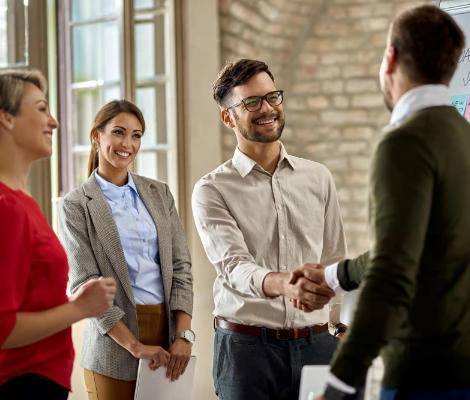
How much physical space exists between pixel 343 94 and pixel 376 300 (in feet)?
12.3

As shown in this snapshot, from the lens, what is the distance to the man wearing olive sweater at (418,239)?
1.34 m

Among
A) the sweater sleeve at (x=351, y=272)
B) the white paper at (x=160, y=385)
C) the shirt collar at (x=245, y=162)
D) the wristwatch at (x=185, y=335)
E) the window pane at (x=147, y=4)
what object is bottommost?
the white paper at (x=160, y=385)

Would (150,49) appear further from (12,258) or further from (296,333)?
(12,258)

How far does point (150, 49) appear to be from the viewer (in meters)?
4.03

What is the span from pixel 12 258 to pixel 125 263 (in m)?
1.00

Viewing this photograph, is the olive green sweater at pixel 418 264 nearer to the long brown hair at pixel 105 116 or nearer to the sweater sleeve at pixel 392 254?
the sweater sleeve at pixel 392 254

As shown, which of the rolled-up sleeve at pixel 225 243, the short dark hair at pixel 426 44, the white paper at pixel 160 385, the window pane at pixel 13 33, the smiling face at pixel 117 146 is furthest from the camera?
the window pane at pixel 13 33

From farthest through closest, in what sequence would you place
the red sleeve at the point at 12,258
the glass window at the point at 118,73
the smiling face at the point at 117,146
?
the glass window at the point at 118,73
the smiling face at the point at 117,146
the red sleeve at the point at 12,258

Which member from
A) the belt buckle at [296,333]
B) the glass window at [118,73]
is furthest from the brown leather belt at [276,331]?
the glass window at [118,73]

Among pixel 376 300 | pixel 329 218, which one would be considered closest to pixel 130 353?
pixel 329 218

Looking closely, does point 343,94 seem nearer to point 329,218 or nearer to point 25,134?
point 329,218

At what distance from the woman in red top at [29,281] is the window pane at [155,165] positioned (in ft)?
7.08

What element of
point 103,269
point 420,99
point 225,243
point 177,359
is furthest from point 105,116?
point 420,99

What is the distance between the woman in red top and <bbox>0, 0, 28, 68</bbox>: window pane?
5.19 feet
